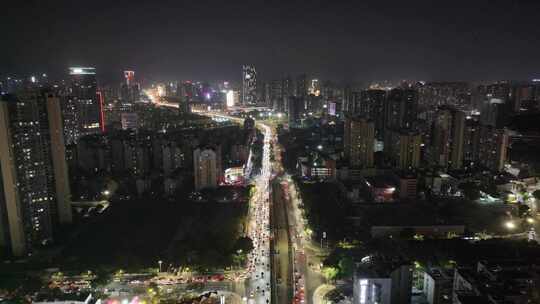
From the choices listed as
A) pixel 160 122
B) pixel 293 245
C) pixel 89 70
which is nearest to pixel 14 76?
pixel 89 70

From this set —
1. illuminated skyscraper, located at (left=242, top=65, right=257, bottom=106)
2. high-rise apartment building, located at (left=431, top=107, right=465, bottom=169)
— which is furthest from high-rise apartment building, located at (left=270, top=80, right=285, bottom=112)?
high-rise apartment building, located at (left=431, top=107, right=465, bottom=169)

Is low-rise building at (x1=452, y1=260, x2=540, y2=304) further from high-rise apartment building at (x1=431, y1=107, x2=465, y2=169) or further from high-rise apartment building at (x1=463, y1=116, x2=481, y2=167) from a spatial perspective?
high-rise apartment building at (x1=463, y1=116, x2=481, y2=167)

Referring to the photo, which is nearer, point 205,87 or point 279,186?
point 279,186

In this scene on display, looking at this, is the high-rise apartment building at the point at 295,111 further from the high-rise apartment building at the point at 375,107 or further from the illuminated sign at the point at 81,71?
the illuminated sign at the point at 81,71

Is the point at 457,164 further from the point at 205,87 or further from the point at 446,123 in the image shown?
the point at 205,87

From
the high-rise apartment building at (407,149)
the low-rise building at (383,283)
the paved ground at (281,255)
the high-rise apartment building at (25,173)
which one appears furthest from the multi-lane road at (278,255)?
the high-rise apartment building at (407,149)

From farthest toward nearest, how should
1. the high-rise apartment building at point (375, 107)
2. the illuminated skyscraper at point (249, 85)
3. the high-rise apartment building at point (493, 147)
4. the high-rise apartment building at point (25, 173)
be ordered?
1. the illuminated skyscraper at point (249, 85)
2. the high-rise apartment building at point (375, 107)
3. the high-rise apartment building at point (493, 147)
4. the high-rise apartment building at point (25, 173)
